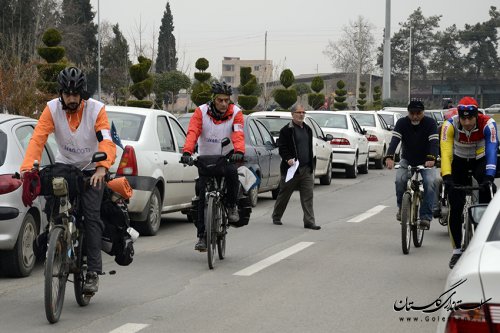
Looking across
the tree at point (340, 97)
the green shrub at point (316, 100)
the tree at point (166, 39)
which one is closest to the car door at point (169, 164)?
the green shrub at point (316, 100)

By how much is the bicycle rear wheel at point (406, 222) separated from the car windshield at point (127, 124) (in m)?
3.59

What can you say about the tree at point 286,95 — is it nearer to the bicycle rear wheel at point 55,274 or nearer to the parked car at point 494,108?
the bicycle rear wheel at point 55,274

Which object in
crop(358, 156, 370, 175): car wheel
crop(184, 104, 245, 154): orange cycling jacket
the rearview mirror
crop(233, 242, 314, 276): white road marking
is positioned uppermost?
crop(184, 104, 245, 154): orange cycling jacket

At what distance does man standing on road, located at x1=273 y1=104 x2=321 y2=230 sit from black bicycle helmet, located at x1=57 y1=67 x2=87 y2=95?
6910 millimetres

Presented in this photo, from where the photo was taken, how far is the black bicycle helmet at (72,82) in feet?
25.5

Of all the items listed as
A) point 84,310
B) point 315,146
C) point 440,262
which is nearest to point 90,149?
point 84,310

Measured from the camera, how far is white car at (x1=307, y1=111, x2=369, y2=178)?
84.7 feet

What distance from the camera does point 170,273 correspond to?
1012 cm

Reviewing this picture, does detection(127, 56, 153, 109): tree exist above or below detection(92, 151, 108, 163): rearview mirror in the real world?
above

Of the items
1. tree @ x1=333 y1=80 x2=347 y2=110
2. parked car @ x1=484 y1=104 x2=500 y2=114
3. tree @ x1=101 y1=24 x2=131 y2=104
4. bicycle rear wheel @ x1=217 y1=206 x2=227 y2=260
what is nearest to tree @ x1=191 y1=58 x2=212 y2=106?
tree @ x1=333 y1=80 x2=347 y2=110

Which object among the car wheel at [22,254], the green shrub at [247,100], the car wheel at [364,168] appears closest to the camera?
the car wheel at [22,254]

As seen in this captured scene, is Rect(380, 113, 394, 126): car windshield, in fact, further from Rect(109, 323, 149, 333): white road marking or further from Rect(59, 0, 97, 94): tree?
Rect(59, 0, 97, 94): tree

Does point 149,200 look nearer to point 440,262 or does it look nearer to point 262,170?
point 440,262

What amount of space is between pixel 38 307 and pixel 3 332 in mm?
975
